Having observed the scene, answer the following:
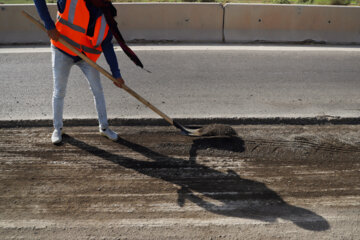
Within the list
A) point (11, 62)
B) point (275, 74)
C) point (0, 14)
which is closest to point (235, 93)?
point (275, 74)

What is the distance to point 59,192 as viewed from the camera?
358cm

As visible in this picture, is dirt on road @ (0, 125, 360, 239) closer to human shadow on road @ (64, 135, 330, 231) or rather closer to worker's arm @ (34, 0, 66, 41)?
human shadow on road @ (64, 135, 330, 231)

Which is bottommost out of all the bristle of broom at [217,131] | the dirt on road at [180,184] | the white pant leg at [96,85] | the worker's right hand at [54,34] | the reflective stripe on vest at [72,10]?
the dirt on road at [180,184]

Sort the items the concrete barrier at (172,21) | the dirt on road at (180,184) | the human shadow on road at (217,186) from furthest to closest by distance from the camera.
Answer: the concrete barrier at (172,21) → the human shadow on road at (217,186) → the dirt on road at (180,184)

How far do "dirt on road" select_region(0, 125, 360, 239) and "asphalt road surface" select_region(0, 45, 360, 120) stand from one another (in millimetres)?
555

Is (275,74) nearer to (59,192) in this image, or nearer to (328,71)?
(328,71)

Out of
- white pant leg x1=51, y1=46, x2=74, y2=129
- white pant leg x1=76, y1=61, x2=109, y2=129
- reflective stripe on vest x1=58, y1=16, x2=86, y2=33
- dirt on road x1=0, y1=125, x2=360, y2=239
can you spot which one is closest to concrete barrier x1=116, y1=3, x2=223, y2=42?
dirt on road x1=0, y1=125, x2=360, y2=239

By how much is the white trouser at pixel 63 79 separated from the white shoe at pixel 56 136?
66mm

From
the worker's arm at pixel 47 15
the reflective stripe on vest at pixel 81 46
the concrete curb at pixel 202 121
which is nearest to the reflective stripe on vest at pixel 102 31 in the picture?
the reflective stripe on vest at pixel 81 46

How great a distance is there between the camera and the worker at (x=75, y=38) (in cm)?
377

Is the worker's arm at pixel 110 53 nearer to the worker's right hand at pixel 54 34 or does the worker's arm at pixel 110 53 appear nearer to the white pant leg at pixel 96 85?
the white pant leg at pixel 96 85

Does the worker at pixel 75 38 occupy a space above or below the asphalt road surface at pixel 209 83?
above

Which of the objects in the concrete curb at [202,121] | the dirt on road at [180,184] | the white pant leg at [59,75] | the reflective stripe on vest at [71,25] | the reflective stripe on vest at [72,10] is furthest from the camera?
the concrete curb at [202,121]

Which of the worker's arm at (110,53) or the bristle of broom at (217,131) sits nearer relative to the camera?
the worker's arm at (110,53)
